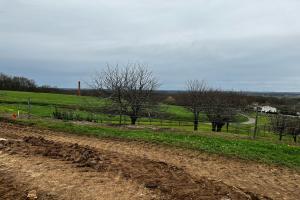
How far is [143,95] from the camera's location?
30016 mm

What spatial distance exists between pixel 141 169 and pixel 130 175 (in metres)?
0.68

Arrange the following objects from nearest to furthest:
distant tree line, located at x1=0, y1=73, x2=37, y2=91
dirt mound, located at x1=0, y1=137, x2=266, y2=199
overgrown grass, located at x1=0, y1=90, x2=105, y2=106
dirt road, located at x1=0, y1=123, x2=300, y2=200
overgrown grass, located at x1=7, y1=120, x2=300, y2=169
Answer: dirt road, located at x1=0, y1=123, x2=300, y2=200 < dirt mound, located at x1=0, y1=137, x2=266, y2=199 < overgrown grass, located at x1=7, y1=120, x2=300, y2=169 < overgrown grass, located at x1=0, y1=90, x2=105, y2=106 < distant tree line, located at x1=0, y1=73, x2=37, y2=91

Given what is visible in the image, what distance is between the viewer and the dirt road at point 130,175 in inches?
292

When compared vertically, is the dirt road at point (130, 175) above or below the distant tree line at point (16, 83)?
below

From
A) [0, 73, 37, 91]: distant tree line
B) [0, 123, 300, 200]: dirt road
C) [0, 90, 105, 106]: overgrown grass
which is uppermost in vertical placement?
[0, 73, 37, 91]: distant tree line

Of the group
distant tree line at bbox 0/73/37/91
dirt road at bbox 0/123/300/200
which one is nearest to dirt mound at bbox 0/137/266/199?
dirt road at bbox 0/123/300/200

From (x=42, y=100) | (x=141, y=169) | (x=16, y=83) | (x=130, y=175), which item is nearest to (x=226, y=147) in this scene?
(x=141, y=169)

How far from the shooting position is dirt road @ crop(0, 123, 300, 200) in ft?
24.3

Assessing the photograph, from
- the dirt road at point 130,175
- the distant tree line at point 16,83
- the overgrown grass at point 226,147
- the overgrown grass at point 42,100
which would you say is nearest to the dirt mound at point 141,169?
the dirt road at point 130,175

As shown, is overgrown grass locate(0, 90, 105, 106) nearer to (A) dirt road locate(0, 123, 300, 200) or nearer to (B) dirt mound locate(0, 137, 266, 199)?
(B) dirt mound locate(0, 137, 266, 199)

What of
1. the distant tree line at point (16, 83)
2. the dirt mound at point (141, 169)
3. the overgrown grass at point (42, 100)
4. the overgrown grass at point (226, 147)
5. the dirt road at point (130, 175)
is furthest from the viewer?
the distant tree line at point (16, 83)

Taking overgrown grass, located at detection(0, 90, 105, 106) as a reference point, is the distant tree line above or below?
above

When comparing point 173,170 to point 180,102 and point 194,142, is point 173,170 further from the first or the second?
point 180,102

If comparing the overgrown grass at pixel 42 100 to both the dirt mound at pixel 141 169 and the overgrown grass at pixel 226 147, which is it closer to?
the overgrown grass at pixel 226 147
